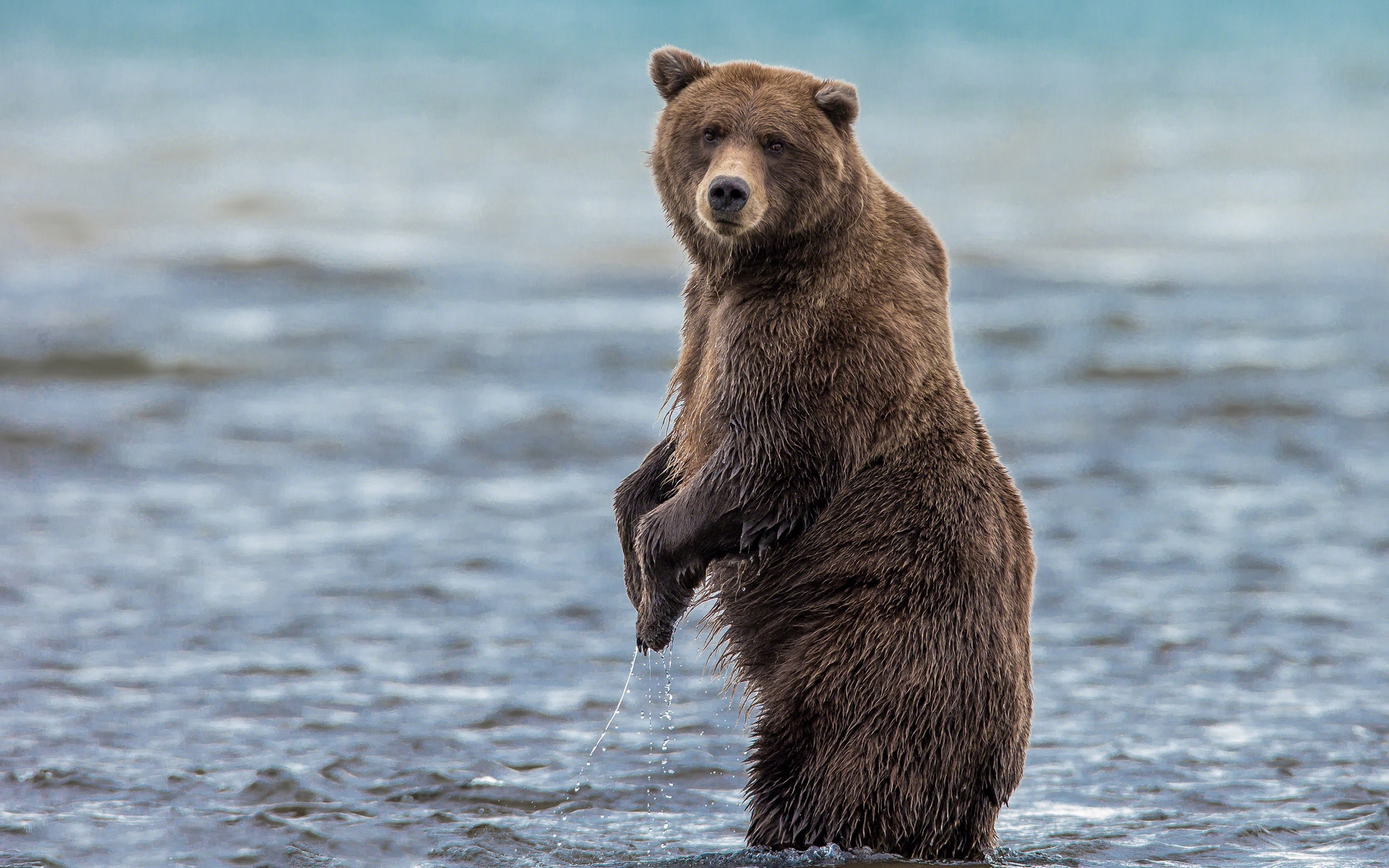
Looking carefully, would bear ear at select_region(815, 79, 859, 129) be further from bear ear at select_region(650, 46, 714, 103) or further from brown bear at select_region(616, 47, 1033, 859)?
bear ear at select_region(650, 46, 714, 103)

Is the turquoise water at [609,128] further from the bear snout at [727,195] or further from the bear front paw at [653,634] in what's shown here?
the bear snout at [727,195]

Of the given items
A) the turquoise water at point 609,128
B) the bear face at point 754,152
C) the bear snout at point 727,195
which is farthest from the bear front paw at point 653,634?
the turquoise water at point 609,128

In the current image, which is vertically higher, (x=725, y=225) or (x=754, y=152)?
(x=754, y=152)

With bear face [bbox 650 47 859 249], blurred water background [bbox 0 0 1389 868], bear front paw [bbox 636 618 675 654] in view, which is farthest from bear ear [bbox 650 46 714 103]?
→ blurred water background [bbox 0 0 1389 868]

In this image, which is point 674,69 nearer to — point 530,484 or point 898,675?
point 898,675

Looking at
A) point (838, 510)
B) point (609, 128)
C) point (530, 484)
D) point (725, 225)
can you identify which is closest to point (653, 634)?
point (838, 510)

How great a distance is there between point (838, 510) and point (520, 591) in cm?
372

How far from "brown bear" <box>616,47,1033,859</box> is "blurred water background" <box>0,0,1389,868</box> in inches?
13.9

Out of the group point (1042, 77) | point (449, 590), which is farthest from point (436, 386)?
point (1042, 77)

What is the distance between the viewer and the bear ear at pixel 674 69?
15.8 feet

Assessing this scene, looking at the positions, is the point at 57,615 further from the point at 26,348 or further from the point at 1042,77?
the point at 1042,77

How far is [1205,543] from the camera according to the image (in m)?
8.90

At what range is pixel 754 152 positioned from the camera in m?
4.53

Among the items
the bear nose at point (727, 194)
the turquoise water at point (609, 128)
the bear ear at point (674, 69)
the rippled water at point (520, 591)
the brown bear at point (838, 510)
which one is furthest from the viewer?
the turquoise water at point (609, 128)
